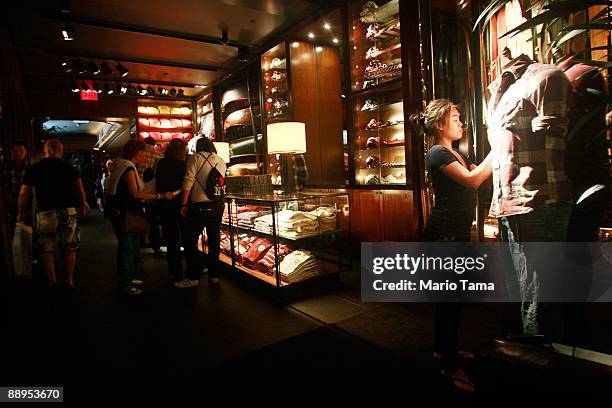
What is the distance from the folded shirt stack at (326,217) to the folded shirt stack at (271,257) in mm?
392

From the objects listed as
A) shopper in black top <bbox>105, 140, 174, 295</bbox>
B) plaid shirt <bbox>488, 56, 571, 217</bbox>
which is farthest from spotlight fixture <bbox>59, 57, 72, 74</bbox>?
plaid shirt <bbox>488, 56, 571, 217</bbox>

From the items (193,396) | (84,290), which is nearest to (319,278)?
(193,396)

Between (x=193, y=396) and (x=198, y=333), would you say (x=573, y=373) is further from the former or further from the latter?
(x=198, y=333)

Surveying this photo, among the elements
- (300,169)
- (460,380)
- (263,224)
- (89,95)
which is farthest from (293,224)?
(89,95)

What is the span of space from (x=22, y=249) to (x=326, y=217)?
10.6 feet

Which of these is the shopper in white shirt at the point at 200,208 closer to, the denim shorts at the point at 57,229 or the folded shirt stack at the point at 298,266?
the folded shirt stack at the point at 298,266

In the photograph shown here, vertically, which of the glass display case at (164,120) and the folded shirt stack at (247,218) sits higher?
the glass display case at (164,120)

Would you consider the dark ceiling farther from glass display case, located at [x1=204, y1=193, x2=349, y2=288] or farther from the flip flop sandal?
the flip flop sandal

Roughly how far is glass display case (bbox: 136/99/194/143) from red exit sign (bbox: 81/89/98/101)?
1.02m

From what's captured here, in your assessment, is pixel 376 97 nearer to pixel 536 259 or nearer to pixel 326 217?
pixel 326 217

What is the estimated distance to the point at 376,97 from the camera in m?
4.76

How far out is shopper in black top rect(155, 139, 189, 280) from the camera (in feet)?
13.0

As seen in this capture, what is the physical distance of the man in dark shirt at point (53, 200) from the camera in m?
3.70

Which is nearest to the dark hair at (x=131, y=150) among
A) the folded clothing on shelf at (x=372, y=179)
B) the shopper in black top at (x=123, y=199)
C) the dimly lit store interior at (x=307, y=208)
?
the shopper in black top at (x=123, y=199)
